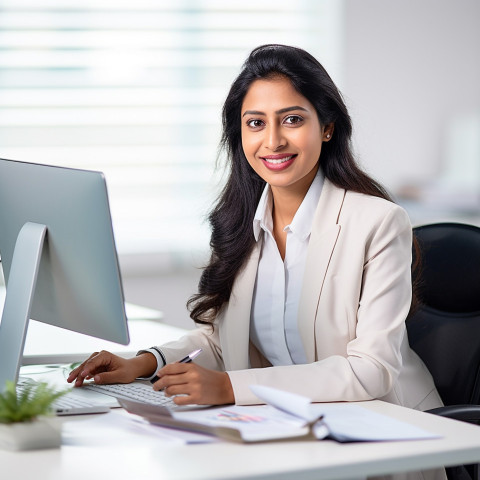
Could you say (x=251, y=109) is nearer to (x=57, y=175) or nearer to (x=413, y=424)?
(x=57, y=175)

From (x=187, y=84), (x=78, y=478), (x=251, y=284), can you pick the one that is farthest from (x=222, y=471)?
(x=187, y=84)

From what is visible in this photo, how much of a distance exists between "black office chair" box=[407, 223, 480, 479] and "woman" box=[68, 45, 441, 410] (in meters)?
0.09

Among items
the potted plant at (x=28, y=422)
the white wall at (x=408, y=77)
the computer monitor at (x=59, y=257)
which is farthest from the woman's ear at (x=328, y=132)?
the white wall at (x=408, y=77)

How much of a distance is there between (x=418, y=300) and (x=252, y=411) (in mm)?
857

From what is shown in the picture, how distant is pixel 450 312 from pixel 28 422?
1.24 meters

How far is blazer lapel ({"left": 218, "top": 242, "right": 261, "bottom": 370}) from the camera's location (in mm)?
1908

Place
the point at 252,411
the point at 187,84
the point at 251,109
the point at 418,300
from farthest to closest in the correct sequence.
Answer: the point at 187,84
the point at 418,300
the point at 251,109
the point at 252,411

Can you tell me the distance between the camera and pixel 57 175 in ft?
4.49

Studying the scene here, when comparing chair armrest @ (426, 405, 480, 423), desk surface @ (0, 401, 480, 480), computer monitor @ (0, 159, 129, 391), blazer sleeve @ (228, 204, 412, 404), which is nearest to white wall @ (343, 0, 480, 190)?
blazer sleeve @ (228, 204, 412, 404)

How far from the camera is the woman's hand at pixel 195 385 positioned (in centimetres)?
139

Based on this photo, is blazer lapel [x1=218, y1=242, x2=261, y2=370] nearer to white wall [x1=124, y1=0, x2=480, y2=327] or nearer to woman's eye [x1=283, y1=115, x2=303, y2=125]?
woman's eye [x1=283, y1=115, x2=303, y2=125]

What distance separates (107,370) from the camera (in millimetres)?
1662

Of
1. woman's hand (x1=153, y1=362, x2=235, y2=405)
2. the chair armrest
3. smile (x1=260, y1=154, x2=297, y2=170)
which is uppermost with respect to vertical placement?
smile (x1=260, y1=154, x2=297, y2=170)

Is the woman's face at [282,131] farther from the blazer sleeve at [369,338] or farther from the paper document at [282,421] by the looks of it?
the paper document at [282,421]
